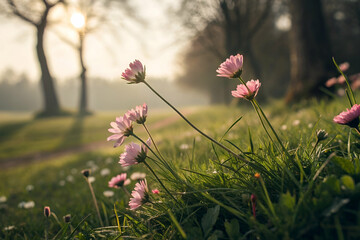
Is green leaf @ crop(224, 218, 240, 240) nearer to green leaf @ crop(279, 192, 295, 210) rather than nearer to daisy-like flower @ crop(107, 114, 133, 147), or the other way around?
green leaf @ crop(279, 192, 295, 210)

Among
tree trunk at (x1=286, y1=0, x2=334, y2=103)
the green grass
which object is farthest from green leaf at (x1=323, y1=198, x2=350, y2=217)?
the green grass

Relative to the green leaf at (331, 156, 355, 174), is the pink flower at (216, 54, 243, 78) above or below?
above

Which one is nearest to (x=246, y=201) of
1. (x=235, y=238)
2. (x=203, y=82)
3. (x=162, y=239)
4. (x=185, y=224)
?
(x=235, y=238)

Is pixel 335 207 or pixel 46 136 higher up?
pixel 335 207

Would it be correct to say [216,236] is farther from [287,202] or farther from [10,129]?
[10,129]

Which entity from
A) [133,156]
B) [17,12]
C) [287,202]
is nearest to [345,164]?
[287,202]

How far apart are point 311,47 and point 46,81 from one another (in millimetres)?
21812

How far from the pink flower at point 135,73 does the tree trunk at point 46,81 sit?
23.5 m

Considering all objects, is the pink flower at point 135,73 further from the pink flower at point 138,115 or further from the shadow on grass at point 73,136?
the shadow on grass at point 73,136

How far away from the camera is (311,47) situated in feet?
20.3

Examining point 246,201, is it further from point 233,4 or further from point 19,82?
point 19,82

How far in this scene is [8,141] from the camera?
1463cm

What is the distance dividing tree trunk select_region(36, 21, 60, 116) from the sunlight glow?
10.1 ft

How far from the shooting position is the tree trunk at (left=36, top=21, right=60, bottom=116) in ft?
70.0
